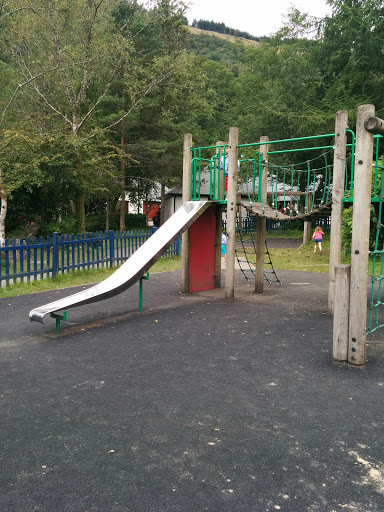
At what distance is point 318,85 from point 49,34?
14024 mm

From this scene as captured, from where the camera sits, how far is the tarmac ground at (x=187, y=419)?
8.87 ft

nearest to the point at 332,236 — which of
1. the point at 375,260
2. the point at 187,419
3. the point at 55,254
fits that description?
the point at 375,260

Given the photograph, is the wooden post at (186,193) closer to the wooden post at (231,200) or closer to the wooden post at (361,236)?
the wooden post at (231,200)

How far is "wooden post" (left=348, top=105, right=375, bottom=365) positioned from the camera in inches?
192

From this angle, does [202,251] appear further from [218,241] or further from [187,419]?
[187,419]

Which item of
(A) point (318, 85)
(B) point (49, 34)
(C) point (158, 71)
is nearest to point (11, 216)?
(B) point (49, 34)

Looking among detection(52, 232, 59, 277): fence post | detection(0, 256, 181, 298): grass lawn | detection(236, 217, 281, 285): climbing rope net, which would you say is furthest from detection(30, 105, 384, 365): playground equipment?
detection(52, 232, 59, 277): fence post

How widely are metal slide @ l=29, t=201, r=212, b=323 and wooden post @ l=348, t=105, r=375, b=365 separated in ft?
11.3

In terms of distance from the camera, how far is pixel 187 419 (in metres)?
3.68

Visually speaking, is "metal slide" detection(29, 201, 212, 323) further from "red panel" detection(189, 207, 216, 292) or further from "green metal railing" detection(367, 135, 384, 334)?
"green metal railing" detection(367, 135, 384, 334)

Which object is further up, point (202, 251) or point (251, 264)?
point (202, 251)

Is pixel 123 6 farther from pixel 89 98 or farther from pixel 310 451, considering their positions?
pixel 310 451

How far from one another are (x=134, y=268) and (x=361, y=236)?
3775 mm

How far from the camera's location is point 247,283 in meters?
11.1
